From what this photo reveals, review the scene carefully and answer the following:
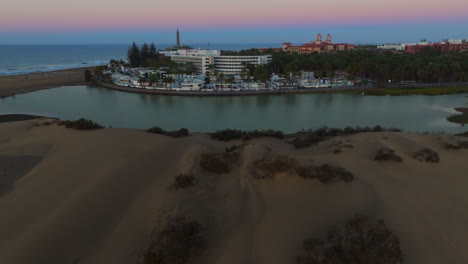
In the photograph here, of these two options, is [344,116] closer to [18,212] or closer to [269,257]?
[269,257]

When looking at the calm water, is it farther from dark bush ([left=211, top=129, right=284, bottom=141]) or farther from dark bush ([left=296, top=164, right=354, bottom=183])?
dark bush ([left=296, top=164, right=354, bottom=183])

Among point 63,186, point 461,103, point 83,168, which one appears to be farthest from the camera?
point 461,103

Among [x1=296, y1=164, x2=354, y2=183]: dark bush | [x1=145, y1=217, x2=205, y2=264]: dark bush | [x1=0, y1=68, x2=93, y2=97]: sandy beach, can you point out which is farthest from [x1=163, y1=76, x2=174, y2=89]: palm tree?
[x1=145, y1=217, x2=205, y2=264]: dark bush

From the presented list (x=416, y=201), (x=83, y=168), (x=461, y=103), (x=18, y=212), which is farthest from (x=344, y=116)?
(x=18, y=212)

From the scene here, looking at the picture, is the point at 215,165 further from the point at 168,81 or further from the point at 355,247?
the point at 168,81

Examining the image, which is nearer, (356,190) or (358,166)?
(356,190)
